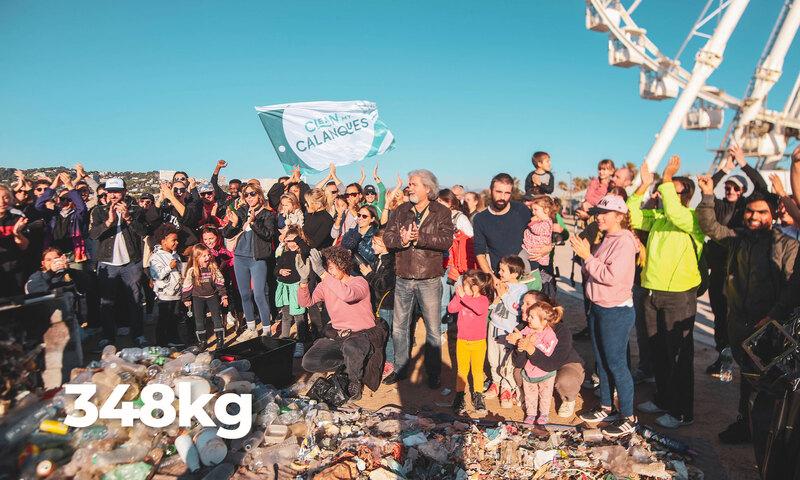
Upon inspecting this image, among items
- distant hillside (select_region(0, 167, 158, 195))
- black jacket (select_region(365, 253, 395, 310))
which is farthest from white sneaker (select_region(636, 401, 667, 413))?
distant hillside (select_region(0, 167, 158, 195))

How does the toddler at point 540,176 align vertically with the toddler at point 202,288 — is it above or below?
above

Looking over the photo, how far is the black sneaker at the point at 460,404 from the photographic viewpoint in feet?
14.1

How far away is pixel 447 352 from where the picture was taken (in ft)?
19.8

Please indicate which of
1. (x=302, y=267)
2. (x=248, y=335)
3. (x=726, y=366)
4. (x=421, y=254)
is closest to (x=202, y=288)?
(x=248, y=335)

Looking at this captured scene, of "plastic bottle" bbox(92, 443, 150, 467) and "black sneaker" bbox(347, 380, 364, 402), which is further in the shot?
"black sneaker" bbox(347, 380, 364, 402)

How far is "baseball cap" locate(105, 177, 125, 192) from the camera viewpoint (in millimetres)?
6227

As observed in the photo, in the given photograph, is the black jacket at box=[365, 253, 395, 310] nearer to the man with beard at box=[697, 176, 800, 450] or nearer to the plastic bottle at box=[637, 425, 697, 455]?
the plastic bottle at box=[637, 425, 697, 455]

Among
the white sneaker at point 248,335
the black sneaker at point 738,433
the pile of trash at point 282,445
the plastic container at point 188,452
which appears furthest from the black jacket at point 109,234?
the black sneaker at point 738,433

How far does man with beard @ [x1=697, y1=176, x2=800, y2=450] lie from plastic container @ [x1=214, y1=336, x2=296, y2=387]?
419cm

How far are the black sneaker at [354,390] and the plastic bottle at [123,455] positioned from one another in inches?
75.5

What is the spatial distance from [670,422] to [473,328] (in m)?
1.90

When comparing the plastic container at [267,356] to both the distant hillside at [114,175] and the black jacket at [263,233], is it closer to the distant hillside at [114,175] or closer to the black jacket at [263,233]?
the black jacket at [263,233]

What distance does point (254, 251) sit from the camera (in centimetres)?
634

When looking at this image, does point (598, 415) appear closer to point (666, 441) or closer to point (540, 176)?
point (666, 441)
